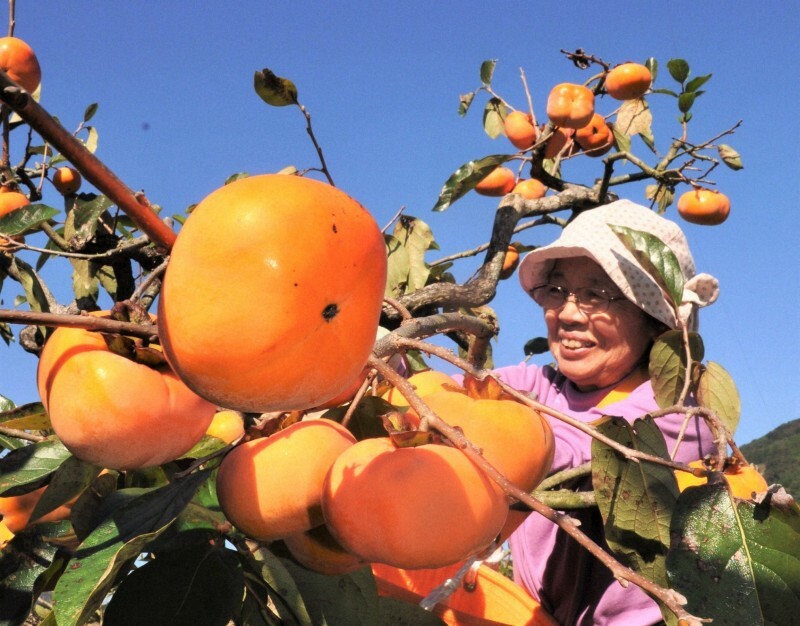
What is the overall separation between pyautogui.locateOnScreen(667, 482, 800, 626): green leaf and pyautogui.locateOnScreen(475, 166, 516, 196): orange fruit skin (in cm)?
300

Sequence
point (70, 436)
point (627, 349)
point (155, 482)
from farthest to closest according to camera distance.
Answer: point (627, 349) < point (155, 482) < point (70, 436)

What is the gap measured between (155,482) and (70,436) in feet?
1.23

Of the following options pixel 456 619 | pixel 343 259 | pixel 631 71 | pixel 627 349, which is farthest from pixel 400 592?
pixel 631 71

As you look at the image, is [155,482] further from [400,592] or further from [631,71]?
[631,71]

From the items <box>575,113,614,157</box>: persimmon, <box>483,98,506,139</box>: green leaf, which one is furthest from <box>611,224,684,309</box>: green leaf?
<box>483,98,506,139</box>: green leaf

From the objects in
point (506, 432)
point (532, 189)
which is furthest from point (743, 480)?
point (532, 189)

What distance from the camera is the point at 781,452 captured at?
4119 cm

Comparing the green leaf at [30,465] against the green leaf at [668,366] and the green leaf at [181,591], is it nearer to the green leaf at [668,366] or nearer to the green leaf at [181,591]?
the green leaf at [181,591]

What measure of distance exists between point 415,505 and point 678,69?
3.74 m

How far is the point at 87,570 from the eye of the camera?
0.75 metres

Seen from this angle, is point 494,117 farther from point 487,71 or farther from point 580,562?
point 580,562

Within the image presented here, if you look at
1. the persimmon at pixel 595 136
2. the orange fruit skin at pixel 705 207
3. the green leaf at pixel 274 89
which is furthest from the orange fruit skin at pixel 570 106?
the green leaf at pixel 274 89

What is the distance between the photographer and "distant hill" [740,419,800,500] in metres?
35.4

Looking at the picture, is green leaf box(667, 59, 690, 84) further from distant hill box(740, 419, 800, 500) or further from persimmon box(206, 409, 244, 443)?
distant hill box(740, 419, 800, 500)
